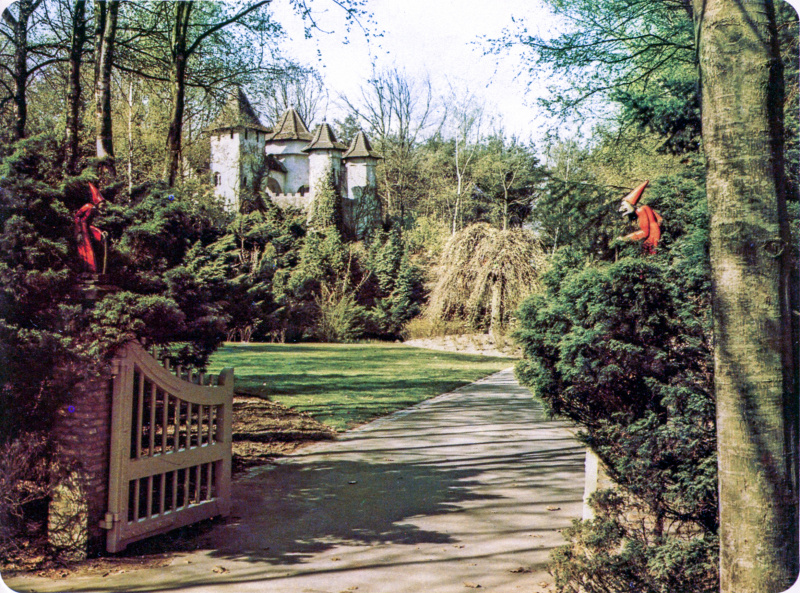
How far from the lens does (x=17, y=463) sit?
4.04m

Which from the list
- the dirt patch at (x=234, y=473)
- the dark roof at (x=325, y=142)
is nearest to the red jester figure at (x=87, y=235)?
the dirt patch at (x=234, y=473)

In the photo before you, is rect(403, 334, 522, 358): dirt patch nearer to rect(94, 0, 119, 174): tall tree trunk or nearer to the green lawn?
the green lawn

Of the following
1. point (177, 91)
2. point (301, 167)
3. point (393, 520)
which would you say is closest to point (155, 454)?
point (393, 520)

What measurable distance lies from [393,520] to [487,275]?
16.1 metres

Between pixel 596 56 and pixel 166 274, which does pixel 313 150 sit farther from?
pixel 166 274

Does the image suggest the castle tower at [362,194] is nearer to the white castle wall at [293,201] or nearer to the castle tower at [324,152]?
the castle tower at [324,152]

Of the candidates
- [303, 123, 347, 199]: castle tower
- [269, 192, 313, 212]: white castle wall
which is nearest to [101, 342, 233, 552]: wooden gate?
[269, 192, 313, 212]: white castle wall

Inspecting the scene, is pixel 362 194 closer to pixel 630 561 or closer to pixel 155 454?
pixel 155 454

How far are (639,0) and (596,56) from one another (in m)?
0.70

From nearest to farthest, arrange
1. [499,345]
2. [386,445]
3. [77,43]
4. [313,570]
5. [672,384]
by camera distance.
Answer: [672,384] → [313,570] → [386,445] → [77,43] → [499,345]

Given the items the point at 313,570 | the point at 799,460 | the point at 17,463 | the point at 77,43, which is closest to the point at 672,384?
the point at 799,460

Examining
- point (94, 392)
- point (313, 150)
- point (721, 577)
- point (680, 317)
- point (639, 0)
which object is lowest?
point (721, 577)

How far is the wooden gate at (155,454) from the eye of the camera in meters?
4.44

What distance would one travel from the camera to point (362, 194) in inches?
1177
